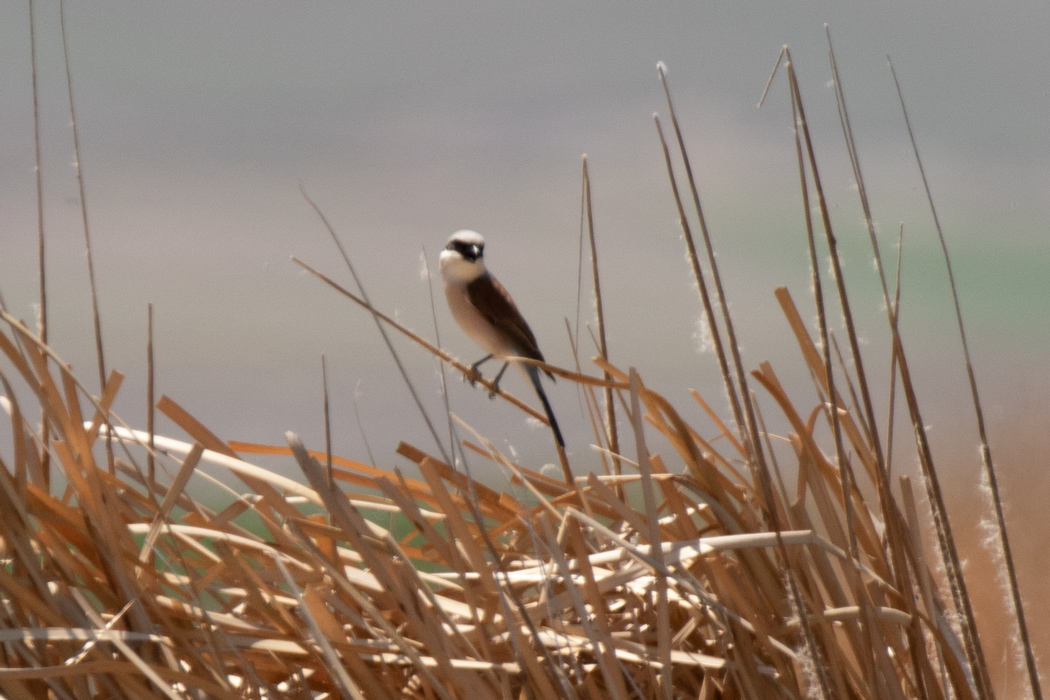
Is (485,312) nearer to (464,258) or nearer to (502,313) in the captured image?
(502,313)

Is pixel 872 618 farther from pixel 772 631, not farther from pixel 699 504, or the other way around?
pixel 699 504

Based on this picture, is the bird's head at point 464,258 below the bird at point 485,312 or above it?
above

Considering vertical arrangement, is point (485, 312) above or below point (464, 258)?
below

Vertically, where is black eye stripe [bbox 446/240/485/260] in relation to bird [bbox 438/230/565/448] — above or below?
above

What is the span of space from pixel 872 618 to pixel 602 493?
24 centimetres

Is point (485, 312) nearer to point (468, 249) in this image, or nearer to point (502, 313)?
point (502, 313)

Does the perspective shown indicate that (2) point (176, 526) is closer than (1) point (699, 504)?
Yes

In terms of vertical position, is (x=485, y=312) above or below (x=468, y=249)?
below

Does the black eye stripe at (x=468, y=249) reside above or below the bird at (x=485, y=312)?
above

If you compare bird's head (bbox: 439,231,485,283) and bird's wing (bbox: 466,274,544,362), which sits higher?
bird's head (bbox: 439,231,485,283)

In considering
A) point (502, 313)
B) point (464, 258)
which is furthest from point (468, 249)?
point (502, 313)

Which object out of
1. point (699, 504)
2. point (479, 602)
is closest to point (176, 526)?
point (479, 602)

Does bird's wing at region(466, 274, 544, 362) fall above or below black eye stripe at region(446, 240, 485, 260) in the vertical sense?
below

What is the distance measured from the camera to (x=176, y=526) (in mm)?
757
